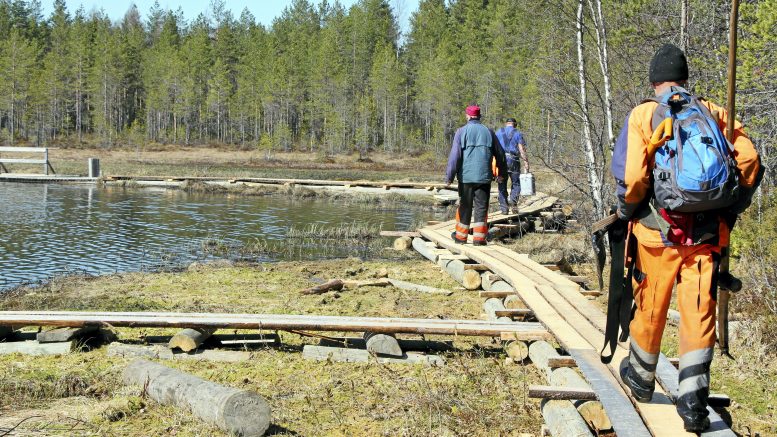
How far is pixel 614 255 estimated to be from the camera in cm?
480

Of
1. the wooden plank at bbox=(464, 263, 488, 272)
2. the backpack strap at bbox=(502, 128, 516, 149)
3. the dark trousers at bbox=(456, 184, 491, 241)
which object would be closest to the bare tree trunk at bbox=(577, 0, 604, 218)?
the dark trousers at bbox=(456, 184, 491, 241)

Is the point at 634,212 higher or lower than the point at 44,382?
higher

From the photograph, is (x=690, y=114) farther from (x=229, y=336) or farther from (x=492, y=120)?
(x=492, y=120)

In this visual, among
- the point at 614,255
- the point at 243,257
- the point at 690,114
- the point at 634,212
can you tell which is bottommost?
the point at 243,257

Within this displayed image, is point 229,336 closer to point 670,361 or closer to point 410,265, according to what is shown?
point 670,361

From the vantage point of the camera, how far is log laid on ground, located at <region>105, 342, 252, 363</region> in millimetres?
7379

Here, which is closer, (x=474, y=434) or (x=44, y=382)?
(x=474, y=434)

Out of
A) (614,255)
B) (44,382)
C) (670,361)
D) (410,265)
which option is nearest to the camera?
(614,255)

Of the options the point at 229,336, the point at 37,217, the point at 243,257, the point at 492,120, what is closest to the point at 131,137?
the point at 492,120

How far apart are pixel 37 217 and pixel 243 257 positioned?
9.06 m

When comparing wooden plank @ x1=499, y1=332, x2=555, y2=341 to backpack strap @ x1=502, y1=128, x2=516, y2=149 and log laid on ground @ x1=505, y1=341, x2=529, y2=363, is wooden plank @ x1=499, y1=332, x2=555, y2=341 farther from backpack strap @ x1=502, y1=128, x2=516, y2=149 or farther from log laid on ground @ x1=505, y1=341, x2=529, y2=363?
backpack strap @ x1=502, y1=128, x2=516, y2=149

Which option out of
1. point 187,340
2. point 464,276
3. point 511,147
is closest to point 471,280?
point 464,276

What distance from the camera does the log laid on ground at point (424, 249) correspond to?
1455 centimetres

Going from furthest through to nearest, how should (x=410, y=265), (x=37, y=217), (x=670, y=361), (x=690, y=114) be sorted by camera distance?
1. (x=37, y=217)
2. (x=410, y=265)
3. (x=670, y=361)
4. (x=690, y=114)
